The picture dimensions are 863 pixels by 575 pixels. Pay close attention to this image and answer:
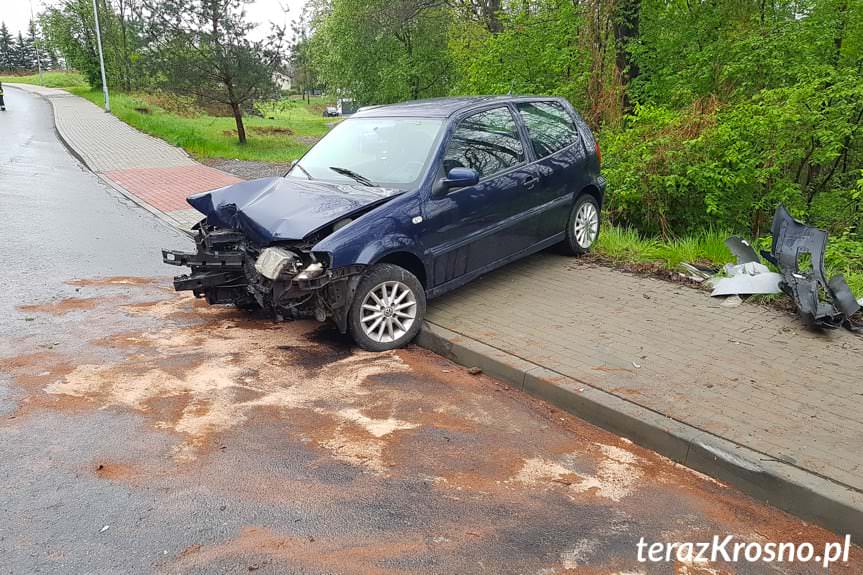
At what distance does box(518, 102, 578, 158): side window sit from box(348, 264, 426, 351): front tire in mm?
2310

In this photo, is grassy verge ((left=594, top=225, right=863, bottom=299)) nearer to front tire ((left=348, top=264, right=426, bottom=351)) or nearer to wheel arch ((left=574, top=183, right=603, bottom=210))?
wheel arch ((left=574, top=183, right=603, bottom=210))

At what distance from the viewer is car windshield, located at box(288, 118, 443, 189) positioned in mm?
5836

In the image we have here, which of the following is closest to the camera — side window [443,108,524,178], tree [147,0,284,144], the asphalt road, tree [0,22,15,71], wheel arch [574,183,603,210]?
the asphalt road

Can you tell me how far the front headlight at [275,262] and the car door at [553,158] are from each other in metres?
2.83

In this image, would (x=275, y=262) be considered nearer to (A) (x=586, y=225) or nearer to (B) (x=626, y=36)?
(A) (x=586, y=225)

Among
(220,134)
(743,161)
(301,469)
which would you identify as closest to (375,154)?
(301,469)

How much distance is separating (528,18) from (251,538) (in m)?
14.0

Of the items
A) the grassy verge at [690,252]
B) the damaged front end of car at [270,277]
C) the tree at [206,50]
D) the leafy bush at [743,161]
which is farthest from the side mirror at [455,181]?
the tree at [206,50]

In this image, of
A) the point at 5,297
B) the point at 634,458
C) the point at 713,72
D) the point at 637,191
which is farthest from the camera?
the point at 713,72

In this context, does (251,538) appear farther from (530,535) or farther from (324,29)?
(324,29)

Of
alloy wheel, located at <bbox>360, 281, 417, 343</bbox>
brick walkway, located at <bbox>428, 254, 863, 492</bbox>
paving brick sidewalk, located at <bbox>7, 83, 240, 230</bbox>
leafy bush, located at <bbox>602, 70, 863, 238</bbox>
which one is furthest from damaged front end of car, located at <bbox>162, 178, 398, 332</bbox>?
leafy bush, located at <bbox>602, 70, 863, 238</bbox>

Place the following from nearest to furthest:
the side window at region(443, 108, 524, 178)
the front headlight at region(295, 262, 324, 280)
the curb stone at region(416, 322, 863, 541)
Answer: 1. the curb stone at region(416, 322, 863, 541)
2. the front headlight at region(295, 262, 324, 280)
3. the side window at region(443, 108, 524, 178)

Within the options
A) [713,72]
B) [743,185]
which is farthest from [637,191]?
[713,72]

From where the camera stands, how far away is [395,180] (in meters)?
5.76
